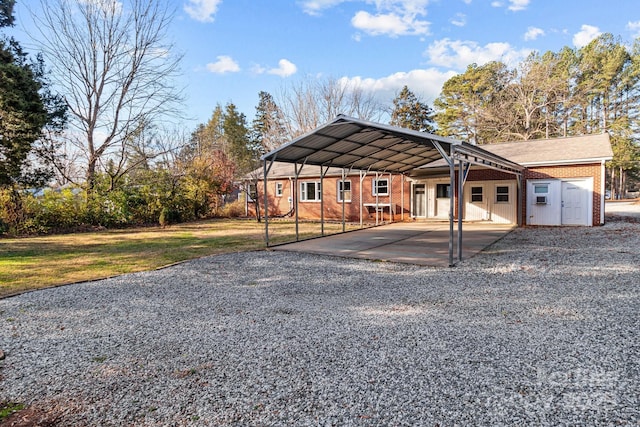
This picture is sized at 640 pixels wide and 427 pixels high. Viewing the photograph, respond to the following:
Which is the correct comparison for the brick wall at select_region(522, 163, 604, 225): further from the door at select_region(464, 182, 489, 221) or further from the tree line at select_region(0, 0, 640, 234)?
the tree line at select_region(0, 0, 640, 234)

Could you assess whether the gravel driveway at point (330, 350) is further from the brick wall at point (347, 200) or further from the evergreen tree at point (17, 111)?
the brick wall at point (347, 200)

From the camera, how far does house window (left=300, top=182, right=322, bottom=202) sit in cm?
1991

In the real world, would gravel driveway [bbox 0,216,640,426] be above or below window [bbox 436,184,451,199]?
below

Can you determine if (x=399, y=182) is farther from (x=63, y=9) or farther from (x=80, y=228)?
(x=63, y=9)

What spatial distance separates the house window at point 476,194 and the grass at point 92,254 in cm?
905

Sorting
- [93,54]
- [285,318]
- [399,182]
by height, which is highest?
[93,54]

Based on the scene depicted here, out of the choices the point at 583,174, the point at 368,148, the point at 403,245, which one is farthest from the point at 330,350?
the point at 583,174

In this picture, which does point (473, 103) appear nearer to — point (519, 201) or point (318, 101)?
point (318, 101)

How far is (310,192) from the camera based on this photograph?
20250 mm

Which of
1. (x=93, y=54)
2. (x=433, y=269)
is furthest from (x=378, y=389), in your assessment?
(x=93, y=54)

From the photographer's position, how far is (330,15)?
15570 mm

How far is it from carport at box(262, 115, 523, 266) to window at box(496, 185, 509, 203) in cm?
62

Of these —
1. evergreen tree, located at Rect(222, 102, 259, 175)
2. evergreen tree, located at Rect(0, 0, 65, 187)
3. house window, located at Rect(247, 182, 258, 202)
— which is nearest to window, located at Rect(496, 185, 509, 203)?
house window, located at Rect(247, 182, 258, 202)

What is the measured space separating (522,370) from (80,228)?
16.6 metres
